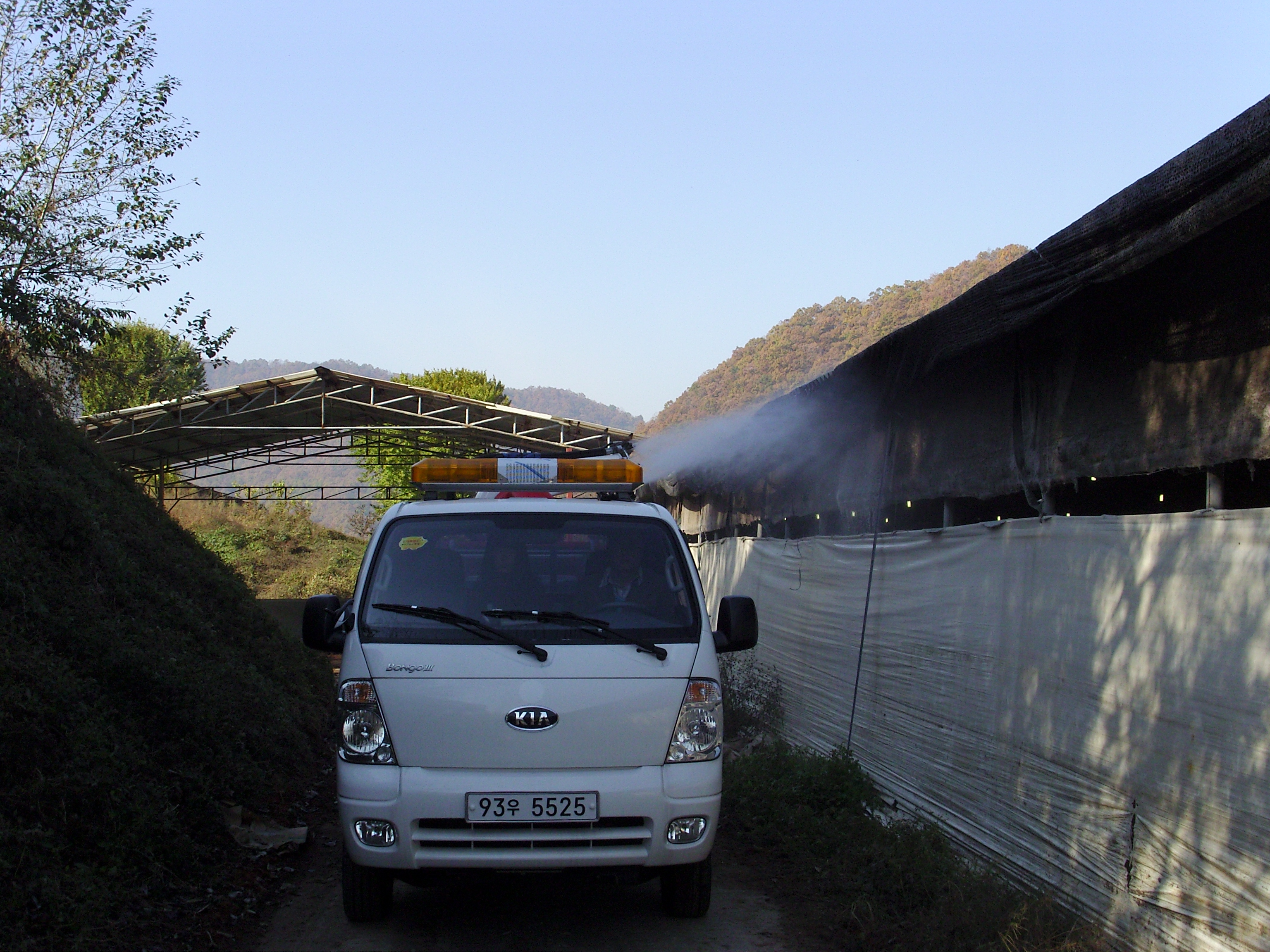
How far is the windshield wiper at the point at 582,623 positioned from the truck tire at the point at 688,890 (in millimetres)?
1124

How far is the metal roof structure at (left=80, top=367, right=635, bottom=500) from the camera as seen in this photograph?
25.5 m

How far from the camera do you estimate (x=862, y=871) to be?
5.89 metres

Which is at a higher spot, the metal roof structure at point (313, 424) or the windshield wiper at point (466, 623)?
the metal roof structure at point (313, 424)

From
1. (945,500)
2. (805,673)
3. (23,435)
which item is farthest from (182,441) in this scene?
(945,500)

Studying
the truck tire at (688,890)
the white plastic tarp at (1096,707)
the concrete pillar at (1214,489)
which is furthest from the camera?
the truck tire at (688,890)

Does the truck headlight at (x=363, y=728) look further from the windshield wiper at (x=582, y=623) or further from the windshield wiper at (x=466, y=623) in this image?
the windshield wiper at (x=582, y=623)

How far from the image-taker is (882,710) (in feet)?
26.1

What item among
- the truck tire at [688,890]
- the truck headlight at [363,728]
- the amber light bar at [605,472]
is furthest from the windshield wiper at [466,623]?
the amber light bar at [605,472]

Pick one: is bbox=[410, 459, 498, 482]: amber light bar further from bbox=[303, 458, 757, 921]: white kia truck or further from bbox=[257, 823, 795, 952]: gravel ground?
bbox=[257, 823, 795, 952]: gravel ground

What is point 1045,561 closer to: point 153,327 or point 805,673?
point 805,673

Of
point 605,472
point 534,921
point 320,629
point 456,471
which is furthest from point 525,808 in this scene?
point 456,471

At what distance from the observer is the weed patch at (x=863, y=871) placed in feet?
15.5

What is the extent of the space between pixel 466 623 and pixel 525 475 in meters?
1.95

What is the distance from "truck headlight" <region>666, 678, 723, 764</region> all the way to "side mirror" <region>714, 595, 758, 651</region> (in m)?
0.39
